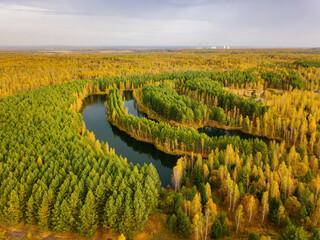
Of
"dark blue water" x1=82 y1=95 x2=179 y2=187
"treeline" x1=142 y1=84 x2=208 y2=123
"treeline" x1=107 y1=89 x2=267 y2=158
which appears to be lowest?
"dark blue water" x1=82 y1=95 x2=179 y2=187

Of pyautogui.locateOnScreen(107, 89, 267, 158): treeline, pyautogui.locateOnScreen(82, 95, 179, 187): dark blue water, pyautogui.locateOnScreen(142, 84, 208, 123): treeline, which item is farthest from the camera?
pyautogui.locateOnScreen(142, 84, 208, 123): treeline

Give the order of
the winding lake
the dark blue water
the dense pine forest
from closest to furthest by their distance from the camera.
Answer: the dense pine forest < the dark blue water < the winding lake

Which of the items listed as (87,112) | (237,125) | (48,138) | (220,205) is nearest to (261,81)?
(237,125)

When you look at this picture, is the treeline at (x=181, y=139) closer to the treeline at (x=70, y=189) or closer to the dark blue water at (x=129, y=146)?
the dark blue water at (x=129, y=146)

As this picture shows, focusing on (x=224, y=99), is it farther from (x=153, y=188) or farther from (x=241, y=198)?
(x=153, y=188)

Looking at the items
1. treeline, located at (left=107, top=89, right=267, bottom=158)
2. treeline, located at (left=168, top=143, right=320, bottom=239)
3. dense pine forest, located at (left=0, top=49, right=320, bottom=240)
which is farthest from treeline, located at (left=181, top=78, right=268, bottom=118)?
treeline, located at (left=168, top=143, right=320, bottom=239)

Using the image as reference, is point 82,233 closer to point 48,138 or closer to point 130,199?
point 130,199

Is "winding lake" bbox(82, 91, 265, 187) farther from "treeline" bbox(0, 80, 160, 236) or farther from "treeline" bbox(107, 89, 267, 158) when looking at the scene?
"treeline" bbox(0, 80, 160, 236)

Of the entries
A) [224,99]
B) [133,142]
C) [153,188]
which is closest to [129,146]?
[133,142]
